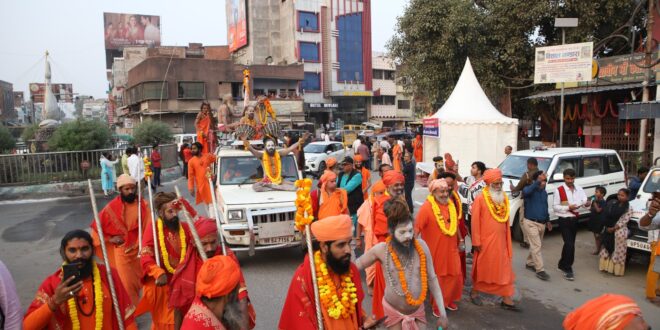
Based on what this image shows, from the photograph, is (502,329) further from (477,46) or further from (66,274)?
(477,46)

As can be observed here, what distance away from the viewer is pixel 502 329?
506 centimetres

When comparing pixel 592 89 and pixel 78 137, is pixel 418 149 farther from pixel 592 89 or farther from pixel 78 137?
pixel 78 137

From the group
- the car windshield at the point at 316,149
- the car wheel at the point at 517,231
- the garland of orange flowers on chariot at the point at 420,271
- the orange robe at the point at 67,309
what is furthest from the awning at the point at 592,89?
the orange robe at the point at 67,309

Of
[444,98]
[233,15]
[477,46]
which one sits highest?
[233,15]

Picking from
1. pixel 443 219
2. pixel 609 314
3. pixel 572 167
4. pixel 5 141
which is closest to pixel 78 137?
pixel 5 141

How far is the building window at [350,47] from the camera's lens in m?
52.4

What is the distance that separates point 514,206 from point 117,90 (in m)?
61.7

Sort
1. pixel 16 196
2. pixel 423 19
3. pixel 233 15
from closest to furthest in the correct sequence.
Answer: pixel 16 196 → pixel 423 19 → pixel 233 15

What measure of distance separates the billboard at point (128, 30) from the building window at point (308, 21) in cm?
3037

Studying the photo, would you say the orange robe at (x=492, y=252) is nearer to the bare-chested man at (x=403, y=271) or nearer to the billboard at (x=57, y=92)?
the bare-chested man at (x=403, y=271)

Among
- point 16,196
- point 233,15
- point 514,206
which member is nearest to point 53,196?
point 16,196

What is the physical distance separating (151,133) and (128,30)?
51122mm

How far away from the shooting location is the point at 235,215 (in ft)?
22.9

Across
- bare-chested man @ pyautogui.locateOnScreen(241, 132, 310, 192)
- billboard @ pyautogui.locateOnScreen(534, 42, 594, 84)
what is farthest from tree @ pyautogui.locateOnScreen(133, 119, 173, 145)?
billboard @ pyautogui.locateOnScreen(534, 42, 594, 84)
